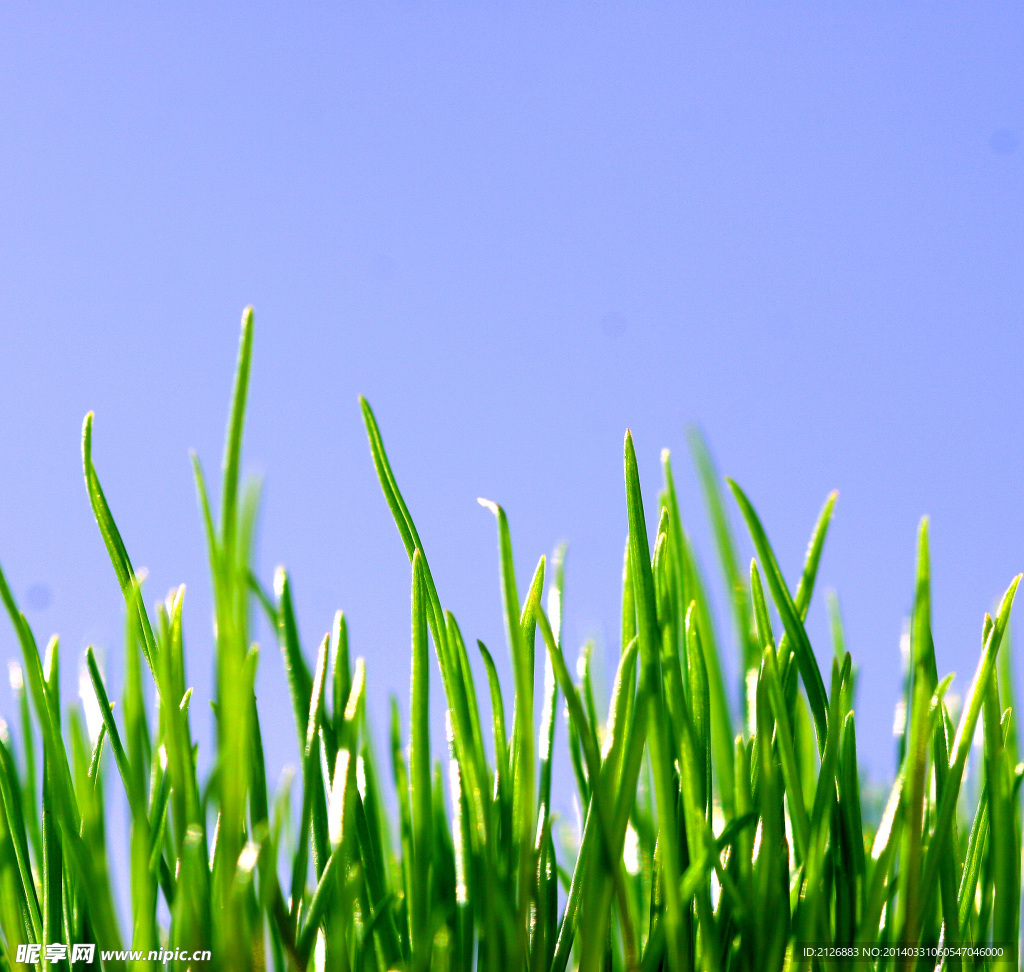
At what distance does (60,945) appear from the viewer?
0.40 m

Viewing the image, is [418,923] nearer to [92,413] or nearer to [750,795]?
[750,795]

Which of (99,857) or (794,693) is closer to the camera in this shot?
(99,857)

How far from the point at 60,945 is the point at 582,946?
0.77ft

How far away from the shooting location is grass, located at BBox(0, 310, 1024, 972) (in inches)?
13.4

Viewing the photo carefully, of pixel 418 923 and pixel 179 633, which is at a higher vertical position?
pixel 179 633

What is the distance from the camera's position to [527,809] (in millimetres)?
377

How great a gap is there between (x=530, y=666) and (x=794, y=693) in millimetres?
144

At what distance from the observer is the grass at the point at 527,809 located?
0.34 metres

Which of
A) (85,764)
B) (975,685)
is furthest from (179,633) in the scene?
(975,685)

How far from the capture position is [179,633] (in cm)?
41

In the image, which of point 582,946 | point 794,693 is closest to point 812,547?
point 794,693

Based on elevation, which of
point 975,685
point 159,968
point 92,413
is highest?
point 92,413

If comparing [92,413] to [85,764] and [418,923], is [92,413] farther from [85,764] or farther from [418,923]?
[418,923]

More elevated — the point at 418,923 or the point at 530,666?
the point at 530,666
